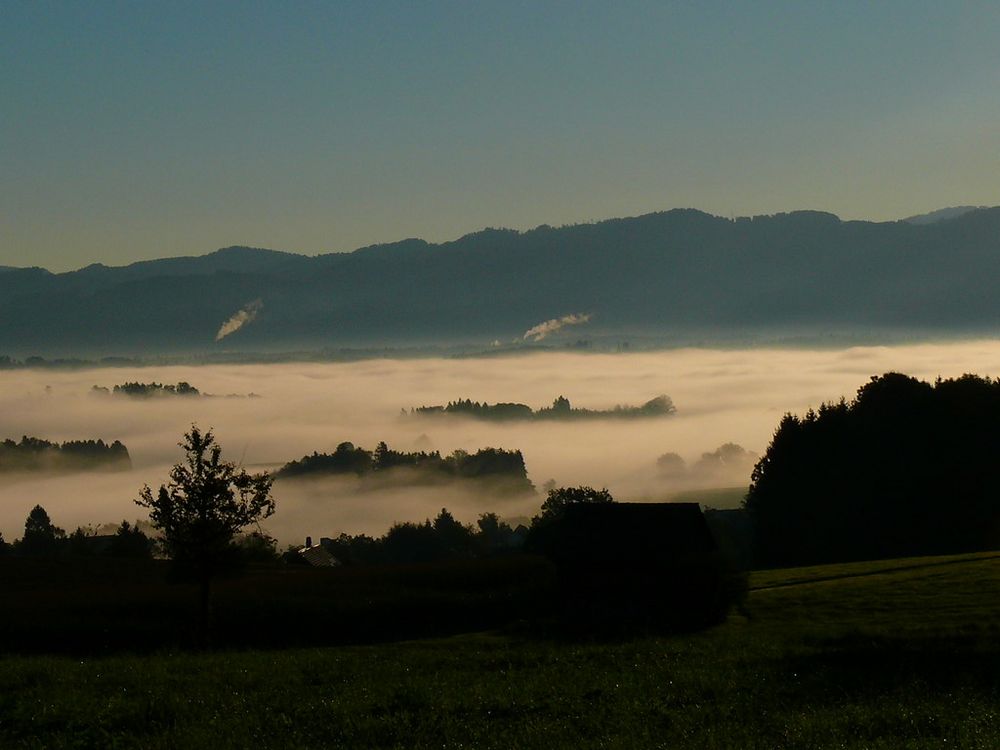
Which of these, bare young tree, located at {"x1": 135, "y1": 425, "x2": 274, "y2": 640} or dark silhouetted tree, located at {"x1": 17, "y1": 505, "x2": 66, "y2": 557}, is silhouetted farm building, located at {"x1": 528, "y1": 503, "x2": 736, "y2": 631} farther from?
dark silhouetted tree, located at {"x1": 17, "y1": 505, "x2": 66, "y2": 557}

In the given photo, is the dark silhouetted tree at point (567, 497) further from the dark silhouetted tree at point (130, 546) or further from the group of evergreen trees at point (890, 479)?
the dark silhouetted tree at point (130, 546)

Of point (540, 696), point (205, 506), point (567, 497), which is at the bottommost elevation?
point (540, 696)

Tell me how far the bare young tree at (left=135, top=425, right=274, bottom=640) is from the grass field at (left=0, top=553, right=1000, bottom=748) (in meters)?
14.3

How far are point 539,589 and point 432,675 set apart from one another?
35.9 metres

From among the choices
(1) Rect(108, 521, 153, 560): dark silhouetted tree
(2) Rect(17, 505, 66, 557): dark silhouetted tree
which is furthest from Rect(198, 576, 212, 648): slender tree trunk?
(2) Rect(17, 505, 66, 557): dark silhouetted tree

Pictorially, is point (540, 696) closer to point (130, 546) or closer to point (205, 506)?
point (205, 506)

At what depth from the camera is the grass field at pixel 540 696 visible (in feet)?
80.3

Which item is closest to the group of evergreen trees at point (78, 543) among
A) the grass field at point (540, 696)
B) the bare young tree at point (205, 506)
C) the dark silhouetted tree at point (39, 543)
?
the dark silhouetted tree at point (39, 543)

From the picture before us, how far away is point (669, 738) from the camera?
78.6 ft

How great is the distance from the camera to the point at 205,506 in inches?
2175

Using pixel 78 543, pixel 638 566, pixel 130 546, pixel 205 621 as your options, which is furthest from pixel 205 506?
pixel 78 543

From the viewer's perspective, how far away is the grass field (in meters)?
24.5

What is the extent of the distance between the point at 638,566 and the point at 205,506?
76.1 ft

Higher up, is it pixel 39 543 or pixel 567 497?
pixel 567 497
